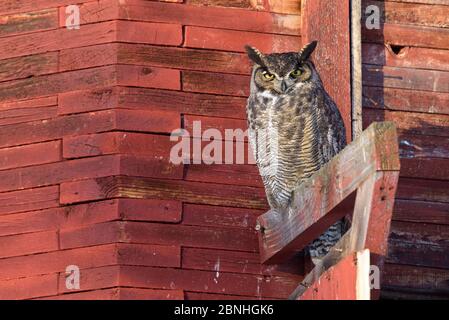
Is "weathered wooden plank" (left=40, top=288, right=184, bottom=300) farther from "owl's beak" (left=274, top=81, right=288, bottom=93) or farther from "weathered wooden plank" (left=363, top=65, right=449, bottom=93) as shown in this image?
"weathered wooden plank" (left=363, top=65, right=449, bottom=93)

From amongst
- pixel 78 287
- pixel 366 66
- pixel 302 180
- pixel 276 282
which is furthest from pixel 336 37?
pixel 78 287

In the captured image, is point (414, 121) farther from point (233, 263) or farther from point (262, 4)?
point (233, 263)

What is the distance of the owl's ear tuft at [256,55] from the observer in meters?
7.89

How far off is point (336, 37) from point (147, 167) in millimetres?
1298

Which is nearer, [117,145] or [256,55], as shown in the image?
[117,145]

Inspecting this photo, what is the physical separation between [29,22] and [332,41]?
5.17ft

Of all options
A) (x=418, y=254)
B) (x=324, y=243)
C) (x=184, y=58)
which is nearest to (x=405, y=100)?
(x=418, y=254)

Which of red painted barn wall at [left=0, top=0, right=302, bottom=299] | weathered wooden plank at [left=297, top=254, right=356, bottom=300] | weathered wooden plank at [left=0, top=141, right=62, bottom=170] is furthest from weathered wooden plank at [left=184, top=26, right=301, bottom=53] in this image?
weathered wooden plank at [left=297, top=254, right=356, bottom=300]

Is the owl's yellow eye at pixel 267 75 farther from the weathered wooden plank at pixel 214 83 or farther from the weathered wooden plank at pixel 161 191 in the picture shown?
the weathered wooden plank at pixel 161 191

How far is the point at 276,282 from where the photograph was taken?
7.67 m

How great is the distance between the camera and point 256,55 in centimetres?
791

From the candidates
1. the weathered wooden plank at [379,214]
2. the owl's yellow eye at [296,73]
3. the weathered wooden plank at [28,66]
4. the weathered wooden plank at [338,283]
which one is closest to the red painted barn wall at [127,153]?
the weathered wooden plank at [28,66]

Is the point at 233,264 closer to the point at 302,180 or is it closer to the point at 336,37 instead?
the point at 302,180

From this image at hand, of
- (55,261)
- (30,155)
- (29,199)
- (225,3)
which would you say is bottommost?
(55,261)
